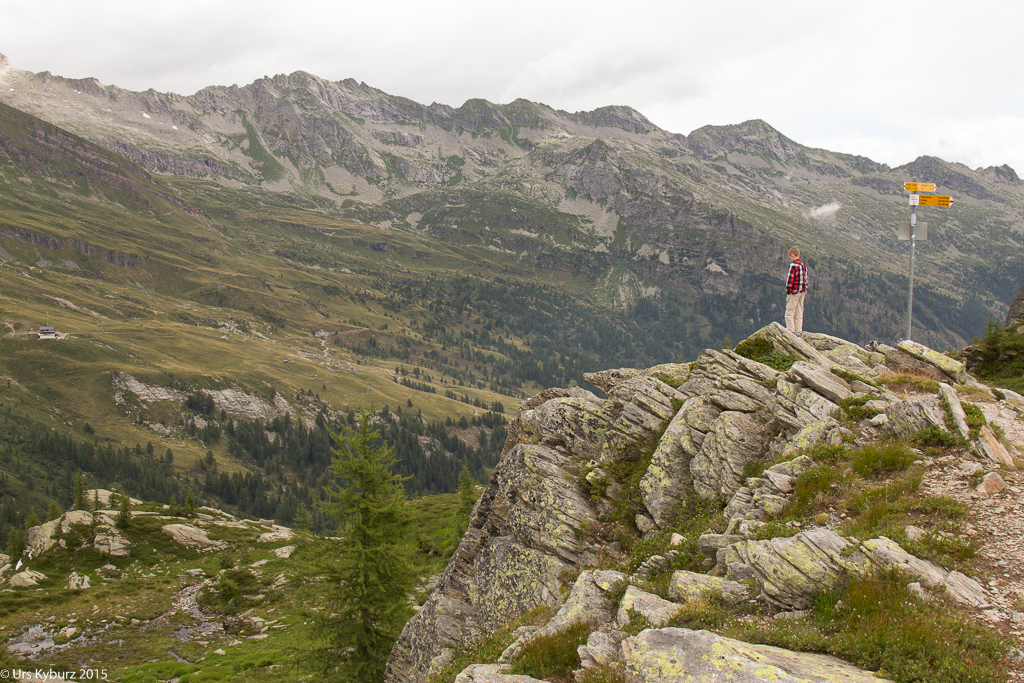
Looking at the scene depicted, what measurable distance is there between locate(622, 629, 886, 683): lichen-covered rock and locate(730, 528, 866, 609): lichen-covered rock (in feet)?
6.51

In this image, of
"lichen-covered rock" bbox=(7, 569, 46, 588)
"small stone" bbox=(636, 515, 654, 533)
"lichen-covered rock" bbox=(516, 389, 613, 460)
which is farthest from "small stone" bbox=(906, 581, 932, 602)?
"lichen-covered rock" bbox=(7, 569, 46, 588)

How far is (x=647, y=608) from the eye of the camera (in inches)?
500

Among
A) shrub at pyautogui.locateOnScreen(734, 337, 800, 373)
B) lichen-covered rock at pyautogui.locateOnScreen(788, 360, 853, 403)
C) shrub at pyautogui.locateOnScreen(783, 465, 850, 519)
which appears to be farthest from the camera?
shrub at pyautogui.locateOnScreen(734, 337, 800, 373)

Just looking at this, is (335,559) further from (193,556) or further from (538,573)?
(193,556)

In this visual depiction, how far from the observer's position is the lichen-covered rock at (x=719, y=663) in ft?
29.1

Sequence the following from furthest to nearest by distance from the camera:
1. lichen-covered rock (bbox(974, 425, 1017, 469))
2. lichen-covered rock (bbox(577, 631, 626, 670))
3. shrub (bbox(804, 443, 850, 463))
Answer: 1. shrub (bbox(804, 443, 850, 463))
2. lichen-covered rock (bbox(974, 425, 1017, 469))
3. lichen-covered rock (bbox(577, 631, 626, 670))

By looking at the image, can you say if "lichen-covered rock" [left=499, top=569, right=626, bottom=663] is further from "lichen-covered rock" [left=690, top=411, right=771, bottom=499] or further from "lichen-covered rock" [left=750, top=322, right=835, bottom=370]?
"lichen-covered rock" [left=750, top=322, right=835, bottom=370]

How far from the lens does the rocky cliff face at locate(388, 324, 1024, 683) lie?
1175cm

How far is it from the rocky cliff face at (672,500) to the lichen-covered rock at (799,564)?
0.11ft

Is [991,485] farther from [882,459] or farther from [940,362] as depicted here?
[940,362]

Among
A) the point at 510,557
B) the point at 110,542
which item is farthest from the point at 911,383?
the point at 110,542

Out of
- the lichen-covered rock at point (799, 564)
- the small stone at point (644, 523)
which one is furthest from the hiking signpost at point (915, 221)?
the lichen-covered rock at point (799, 564)

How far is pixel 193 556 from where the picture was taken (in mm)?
72688

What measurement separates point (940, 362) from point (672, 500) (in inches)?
649
